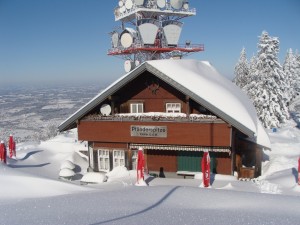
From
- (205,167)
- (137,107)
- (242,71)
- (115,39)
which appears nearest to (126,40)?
(115,39)

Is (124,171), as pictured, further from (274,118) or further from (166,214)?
(274,118)

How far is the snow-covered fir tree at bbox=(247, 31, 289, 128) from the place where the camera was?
4162 cm

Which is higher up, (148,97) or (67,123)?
(148,97)

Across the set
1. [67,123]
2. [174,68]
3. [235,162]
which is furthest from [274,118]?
[67,123]

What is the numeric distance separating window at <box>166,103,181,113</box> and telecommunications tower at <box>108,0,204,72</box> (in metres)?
15.9

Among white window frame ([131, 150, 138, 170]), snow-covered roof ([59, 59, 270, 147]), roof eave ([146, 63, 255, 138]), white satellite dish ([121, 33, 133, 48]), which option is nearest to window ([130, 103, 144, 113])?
snow-covered roof ([59, 59, 270, 147])

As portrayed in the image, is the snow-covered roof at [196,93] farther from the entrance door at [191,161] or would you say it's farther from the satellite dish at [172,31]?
the satellite dish at [172,31]

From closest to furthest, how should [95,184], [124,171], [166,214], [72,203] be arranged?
[166,214] < [72,203] < [95,184] < [124,171]

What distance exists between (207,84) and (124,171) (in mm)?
7425

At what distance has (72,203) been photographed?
343 inches

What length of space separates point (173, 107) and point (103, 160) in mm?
5954

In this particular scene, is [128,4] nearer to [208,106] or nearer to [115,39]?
[115,39]

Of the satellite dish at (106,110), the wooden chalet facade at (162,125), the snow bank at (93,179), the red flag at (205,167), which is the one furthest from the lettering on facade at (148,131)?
the red flag at (205,167)

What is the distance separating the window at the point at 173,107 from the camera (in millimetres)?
18578
